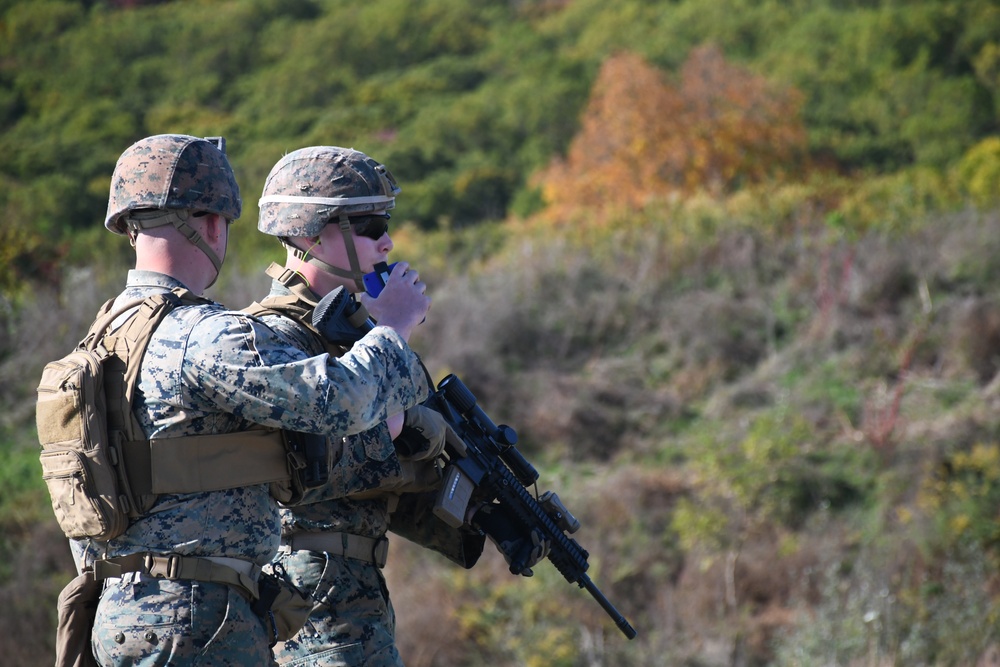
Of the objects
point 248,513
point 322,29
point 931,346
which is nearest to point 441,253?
point 931,346

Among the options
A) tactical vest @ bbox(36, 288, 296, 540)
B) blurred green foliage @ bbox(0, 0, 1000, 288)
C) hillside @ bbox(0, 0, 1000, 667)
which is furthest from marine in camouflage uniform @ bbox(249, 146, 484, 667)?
blurred green foliage @ bbox(0, 0, 1000, 288)

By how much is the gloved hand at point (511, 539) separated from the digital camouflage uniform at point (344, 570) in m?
0.34

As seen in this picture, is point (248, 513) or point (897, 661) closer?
point (248, 513)

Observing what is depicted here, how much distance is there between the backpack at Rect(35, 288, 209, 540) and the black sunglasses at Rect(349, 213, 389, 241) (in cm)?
81

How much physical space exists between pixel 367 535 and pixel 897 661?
587cm

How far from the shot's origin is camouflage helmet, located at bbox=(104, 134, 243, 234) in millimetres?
2475

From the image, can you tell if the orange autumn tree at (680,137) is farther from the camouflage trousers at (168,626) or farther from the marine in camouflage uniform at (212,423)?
the camouflage trousers at (168,626)

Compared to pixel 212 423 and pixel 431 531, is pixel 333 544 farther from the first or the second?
pixel 212 423

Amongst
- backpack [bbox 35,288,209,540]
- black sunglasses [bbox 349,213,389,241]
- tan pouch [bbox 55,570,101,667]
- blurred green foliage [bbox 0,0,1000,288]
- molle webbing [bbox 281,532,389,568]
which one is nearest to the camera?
backpack [bbox 35,288,209,540]

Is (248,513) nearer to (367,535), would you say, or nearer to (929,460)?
(367,535)

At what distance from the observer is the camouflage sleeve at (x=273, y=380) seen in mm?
2275

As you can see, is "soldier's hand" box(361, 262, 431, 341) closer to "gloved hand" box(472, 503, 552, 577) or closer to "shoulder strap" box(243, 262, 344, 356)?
"shoulder strap" box(243, 262, 344, 356)

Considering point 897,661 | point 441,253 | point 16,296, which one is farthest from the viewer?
point 441,253

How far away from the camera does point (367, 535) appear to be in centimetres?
303
